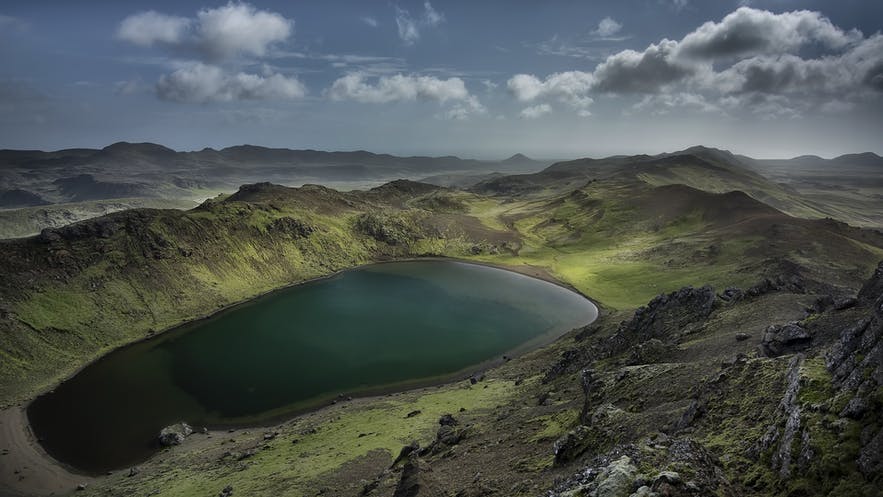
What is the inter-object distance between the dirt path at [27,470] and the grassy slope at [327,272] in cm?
833

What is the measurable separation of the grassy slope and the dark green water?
323 inches

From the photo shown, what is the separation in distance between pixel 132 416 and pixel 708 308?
272ft

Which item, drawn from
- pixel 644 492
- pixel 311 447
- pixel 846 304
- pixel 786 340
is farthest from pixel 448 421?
pixel 846 304

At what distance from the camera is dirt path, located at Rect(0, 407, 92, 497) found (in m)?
52.4

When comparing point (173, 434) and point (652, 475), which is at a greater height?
point (652, 475)

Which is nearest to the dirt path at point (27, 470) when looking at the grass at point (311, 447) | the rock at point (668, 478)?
the grass at point (311, 447)

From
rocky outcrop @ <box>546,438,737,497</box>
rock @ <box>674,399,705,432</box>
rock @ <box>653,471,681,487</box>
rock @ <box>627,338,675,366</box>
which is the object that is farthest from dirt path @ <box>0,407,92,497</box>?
rock @ <box>653,471,681,487</box>

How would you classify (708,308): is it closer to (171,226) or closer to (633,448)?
(633,448)

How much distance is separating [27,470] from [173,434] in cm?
1648

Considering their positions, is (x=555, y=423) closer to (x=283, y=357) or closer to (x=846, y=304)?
(x=846, y=304)

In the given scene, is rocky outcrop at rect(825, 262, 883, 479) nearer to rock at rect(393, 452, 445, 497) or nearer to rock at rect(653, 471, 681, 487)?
rock at rect(653, 471, 681, 487)

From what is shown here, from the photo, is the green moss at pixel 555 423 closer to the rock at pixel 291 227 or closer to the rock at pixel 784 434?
the rock at pixel 784 434

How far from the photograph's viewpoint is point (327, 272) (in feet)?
490

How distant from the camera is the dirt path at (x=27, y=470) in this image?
172 ft
